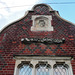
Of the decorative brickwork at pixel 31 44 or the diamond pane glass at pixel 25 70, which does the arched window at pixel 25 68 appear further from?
the decorative brickwork at pixel 31 44

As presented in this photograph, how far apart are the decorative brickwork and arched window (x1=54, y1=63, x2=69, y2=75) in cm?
31

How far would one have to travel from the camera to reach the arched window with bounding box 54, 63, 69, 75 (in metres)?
5.20

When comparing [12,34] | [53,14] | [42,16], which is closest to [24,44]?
[12,34]

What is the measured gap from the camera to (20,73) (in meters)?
Result: 5.18

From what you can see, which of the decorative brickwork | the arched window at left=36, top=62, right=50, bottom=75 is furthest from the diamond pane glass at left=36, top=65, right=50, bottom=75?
the decorative brickwork

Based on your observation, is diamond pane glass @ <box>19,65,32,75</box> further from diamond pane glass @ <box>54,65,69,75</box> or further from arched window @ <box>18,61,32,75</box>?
diamond pane glass @ <box>54,65,69,75</box>

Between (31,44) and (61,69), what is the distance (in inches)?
65.3

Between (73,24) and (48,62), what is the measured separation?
Answer: 2.63m

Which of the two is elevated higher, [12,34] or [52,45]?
[12,34]

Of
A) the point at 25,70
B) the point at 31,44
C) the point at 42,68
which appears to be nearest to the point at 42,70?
the point at 42,68

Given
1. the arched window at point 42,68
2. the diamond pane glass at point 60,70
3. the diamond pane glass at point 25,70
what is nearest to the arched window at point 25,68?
the diamond pane glass at point 25,70

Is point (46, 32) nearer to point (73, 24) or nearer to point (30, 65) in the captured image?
point (73, 24)

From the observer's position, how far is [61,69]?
532cm

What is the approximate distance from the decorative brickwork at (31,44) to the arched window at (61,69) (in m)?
0.31
